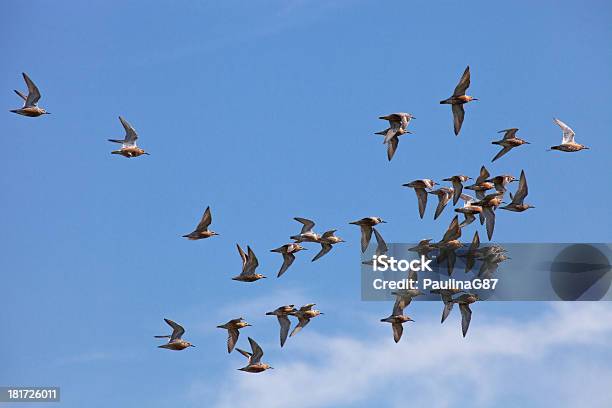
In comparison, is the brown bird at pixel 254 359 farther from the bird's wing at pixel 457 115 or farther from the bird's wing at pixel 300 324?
the bird's wing at pixel 457 115

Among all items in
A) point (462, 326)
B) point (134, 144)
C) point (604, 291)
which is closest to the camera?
point (134, 144)

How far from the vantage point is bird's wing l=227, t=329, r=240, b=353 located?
6041 cm

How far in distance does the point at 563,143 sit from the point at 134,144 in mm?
14470

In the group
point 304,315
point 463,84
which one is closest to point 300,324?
point 304,315

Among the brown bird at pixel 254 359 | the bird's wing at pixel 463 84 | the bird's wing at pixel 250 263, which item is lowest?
the brown bird at pixel 254 359

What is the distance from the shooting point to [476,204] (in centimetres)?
6150

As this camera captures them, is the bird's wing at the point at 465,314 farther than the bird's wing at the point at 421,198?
Yes

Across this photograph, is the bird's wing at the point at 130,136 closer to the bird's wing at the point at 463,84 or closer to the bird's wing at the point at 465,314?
the bird's wing at the point at 463,84

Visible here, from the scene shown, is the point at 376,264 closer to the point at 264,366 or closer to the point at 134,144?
the point at 264,366

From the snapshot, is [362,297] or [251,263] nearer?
[251,263]

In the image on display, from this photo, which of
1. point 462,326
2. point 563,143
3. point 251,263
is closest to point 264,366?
point 251,263

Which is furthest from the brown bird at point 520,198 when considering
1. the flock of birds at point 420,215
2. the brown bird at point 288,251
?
the brown bird at point 288,251

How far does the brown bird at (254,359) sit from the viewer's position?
60625mm

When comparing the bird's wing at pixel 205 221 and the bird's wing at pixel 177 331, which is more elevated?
the bird's wing at pixel 205 221
